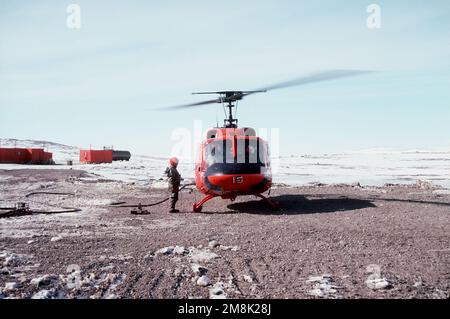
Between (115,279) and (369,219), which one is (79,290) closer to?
(115,279)

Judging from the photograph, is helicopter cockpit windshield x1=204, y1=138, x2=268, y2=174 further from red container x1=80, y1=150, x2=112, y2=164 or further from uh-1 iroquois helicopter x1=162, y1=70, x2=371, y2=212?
red container x1=80, y1=150, x2=112, y2=164

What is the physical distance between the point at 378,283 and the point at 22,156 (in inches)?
1832

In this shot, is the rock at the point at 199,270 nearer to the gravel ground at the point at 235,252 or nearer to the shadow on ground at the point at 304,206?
the gravel ground at the point at 235,252

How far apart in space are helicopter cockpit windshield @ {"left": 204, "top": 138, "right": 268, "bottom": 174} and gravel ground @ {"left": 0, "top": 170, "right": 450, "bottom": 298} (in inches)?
53.2

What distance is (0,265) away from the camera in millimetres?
5621

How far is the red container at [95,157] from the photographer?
49.8 metres

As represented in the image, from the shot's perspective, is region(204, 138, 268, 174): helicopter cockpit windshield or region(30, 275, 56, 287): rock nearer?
region(30, 275, 56, 287): rock

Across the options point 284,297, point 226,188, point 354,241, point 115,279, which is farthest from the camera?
point 226,188

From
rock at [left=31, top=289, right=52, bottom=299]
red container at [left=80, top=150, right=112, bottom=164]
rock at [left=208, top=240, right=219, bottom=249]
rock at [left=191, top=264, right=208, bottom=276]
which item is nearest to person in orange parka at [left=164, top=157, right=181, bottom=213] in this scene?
rock at [left=208, top=240, right=219, bottom=249]

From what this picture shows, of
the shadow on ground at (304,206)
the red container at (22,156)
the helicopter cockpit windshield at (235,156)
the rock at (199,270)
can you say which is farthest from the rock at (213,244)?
the red container at (22,156)

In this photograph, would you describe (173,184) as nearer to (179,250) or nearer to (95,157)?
(179,250)

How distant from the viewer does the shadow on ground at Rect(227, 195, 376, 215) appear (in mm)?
10938
